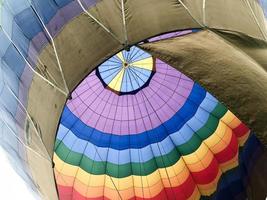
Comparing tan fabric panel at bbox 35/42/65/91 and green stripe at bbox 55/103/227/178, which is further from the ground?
tan fabric panel at bbox 35/42/65/91

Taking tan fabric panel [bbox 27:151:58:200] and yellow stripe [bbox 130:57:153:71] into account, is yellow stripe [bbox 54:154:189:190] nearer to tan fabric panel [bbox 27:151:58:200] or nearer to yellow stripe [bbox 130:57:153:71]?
yellow stripe [bbox 130:57:153:71]

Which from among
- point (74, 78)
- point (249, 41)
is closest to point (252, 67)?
point (249, 41)

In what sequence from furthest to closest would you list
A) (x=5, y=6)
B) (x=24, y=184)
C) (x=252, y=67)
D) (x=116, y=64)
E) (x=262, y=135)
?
(x=116, y=64)
(x=24, y=184)
(x=5, y=6)
(x=252, y=67)
(x=262, y=135)

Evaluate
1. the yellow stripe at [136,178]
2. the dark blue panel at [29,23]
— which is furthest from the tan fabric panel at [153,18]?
the yellow stripe at [136,178]

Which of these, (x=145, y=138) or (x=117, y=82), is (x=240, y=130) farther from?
(x=117, y=82)

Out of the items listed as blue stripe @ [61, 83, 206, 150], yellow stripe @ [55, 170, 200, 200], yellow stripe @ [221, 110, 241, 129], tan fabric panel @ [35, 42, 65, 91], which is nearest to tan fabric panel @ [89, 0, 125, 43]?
tan fabric panel @ [35, 42, 65, 91]

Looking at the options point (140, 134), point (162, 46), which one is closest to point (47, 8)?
point (162, 46)

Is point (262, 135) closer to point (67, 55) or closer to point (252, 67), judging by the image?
point (252, 67)
